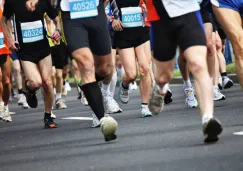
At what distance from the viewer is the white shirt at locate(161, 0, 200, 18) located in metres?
8.27

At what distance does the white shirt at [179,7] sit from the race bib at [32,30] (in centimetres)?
448

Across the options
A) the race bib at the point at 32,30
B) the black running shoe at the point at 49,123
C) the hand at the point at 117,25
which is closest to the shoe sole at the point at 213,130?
the black running shoe at the point at 49,123

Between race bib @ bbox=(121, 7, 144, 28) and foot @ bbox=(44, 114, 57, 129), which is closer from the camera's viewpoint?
foot @ bbox=(44, 114, 57, 129)

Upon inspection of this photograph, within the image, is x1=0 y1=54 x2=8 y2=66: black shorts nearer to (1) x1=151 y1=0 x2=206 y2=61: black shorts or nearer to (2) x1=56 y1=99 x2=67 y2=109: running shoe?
(2) x1=56 y1=99 x2=67 y2=109: running shoe

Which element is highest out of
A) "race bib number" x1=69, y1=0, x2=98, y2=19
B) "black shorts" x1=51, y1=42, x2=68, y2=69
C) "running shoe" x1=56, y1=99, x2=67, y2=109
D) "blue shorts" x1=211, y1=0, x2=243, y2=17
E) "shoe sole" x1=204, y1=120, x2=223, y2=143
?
"race bib number" x1=69, y1=0, x2=98, y2=19

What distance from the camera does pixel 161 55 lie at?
339 inches

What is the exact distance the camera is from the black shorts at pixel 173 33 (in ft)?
26.9

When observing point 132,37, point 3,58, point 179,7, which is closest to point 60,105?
Answer: point 3,58

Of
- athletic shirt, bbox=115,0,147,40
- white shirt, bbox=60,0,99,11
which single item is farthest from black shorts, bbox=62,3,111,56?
athletic shirt, bbox=115,0,147,40

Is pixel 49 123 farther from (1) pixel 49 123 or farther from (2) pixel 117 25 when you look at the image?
(2) pixel 117 25

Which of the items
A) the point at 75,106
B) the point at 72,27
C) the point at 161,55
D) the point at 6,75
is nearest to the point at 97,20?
the point at 72,27

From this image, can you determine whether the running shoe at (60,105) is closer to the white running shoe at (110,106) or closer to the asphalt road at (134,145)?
the white running shoe at (110,106)

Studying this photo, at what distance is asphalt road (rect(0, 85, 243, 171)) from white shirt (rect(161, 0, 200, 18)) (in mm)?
1114

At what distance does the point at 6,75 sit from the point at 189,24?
A: 774 centimetres
